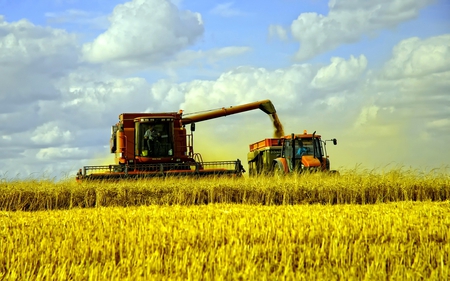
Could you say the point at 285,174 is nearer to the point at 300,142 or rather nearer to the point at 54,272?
the point at 300,142

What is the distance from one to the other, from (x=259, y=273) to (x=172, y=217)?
406cm

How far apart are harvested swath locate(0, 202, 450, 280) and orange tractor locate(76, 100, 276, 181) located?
809 cm

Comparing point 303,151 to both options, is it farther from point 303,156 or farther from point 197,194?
point 197,194

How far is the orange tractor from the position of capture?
17237 millimetres

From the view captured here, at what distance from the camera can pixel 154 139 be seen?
60.4 feet

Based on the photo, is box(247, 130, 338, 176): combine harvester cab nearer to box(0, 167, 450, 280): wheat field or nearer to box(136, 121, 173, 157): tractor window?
box(136, 121, 173, 157): tractor window

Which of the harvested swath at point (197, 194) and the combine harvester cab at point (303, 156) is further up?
the combine harvester cab at point (303, 156)

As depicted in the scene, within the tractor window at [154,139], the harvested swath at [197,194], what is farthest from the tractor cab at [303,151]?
the tractor window at [154,139]

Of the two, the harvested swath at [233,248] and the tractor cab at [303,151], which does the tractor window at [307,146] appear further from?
the harvested swath at [233,248]

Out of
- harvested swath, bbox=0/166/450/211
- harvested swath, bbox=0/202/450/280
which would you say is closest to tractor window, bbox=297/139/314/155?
harvested swath, bbox=0/166/450/211

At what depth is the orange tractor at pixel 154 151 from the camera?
1724 centimetres

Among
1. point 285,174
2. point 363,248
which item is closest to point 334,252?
point 363,248

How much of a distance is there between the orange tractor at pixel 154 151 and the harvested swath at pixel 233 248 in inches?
318

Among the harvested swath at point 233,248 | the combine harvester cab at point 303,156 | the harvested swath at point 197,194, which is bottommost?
the harvested swath at point 233,248
